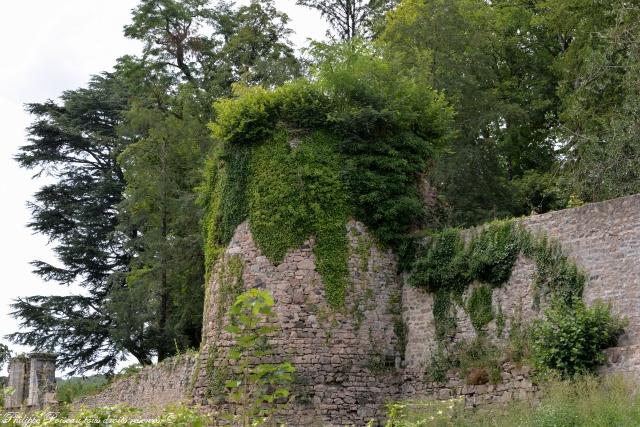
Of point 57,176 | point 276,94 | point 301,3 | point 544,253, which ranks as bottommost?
point 544,253

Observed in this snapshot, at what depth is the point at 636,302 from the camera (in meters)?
12.6

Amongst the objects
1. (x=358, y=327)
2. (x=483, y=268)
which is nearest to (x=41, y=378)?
(x=358, y=327)

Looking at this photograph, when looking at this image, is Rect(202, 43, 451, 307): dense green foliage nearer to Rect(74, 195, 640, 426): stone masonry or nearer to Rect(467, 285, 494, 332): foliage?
Rect(74, 195, 640, 426): stone masonry

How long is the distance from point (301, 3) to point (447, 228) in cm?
1539

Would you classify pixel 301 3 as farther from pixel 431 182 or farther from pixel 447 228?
pixel 447 228

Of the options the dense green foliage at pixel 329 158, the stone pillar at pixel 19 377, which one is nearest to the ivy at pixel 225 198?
the dense green foliage at pixel 329 158

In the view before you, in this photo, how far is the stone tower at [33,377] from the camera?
24.2 m

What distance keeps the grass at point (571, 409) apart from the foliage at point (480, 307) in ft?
4.69

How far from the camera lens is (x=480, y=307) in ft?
48.7

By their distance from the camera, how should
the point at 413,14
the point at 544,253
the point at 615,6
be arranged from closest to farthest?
1. the point at 544,253
2. the point at 615,6
3. the point at 413,14

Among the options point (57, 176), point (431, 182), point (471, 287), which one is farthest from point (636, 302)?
point (57, 176)

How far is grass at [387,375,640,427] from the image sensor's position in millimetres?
10750

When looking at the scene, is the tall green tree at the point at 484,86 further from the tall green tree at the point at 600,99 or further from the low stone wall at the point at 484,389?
the low stone wall at the point at 484,389

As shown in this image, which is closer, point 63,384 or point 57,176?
point 63,384
